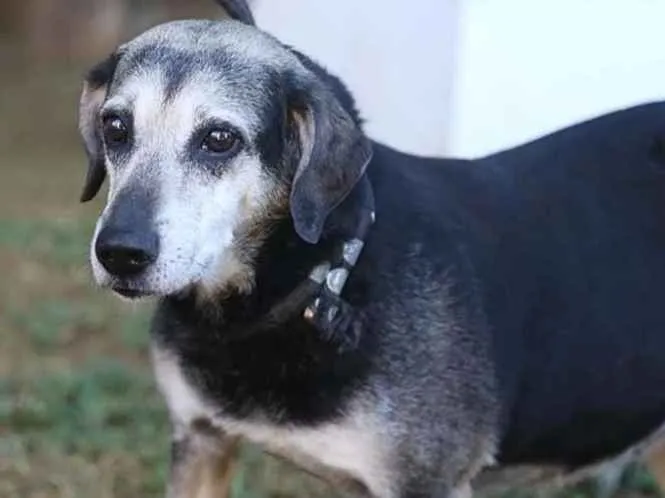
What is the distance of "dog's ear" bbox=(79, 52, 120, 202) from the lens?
3.26m

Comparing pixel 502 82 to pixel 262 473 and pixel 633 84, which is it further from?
pixel 262 473

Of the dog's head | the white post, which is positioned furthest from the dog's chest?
the white post

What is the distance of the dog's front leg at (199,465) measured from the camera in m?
3.38

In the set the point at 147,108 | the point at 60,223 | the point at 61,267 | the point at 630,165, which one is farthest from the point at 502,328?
the point at 60,223

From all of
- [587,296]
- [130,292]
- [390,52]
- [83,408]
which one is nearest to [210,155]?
[130,292]

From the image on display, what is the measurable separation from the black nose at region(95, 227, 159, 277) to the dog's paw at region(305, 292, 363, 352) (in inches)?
15.1

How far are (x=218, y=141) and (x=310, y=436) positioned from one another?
1.92ft

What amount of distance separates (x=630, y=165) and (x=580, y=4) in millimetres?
1307

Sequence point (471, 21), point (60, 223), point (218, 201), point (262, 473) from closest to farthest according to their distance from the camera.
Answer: point (218, 201) → point (262, 473) → point (471, 21) → point (60, 223)

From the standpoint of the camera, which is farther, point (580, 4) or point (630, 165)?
point (580, 4)

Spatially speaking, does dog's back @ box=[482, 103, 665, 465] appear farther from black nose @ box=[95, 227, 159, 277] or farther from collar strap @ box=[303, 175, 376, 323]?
black nose @ box=[95, 227, 159, 277]

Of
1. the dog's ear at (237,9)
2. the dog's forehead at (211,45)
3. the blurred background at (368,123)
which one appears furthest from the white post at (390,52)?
the dog's forehead at (211,45)

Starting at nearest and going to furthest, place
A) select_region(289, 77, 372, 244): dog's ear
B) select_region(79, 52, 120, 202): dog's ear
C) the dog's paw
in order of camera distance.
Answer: select_region(289, 77, 372, 244): dog's ear, the dog's paw, select_region(79, 52, 120, 202): dog's ear

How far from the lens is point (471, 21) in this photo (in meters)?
4.65
